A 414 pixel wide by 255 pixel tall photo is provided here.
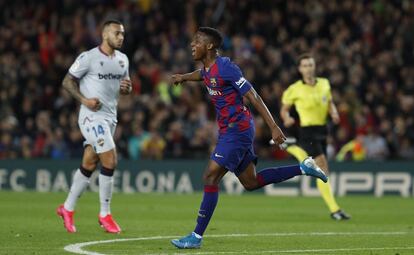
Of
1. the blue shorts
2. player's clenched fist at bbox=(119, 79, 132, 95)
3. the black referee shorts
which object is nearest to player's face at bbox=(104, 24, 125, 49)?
player's clenched fist at bbox=(119, 79, 132, 95)

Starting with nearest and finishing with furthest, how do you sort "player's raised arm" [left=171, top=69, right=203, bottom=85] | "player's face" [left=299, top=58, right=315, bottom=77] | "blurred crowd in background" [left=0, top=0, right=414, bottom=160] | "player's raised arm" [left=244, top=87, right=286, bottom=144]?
"player's raised arm" [left=244, top=87, right=286, bottom=144] < "player's raised arm" [left=171, top=69, right=203, bottom=85] < "player's face" [left=299, top=58, right=315, bottom=77] < "blurred crowd in background" [left=0, top=0, right=414, bottom=160]

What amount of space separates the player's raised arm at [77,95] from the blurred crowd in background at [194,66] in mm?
10869

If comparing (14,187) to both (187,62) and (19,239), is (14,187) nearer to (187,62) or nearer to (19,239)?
(187,62)

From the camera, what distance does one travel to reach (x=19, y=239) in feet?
38.5

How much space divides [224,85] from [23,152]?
1475cm

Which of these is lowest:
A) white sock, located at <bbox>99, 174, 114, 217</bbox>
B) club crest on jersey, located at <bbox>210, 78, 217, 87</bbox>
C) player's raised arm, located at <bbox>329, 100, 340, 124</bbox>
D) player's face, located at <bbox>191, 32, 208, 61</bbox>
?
white sock, located at <bbox>99, 174, 114, 217</bbox>

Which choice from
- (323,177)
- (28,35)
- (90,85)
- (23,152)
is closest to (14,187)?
(23,152)

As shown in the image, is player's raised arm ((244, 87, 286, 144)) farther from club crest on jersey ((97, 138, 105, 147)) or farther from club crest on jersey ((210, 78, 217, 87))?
club crest on jersey ((97, 138, 105, 147))

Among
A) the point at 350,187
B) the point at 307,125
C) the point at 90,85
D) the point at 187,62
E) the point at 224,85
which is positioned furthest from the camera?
the point at 187,62

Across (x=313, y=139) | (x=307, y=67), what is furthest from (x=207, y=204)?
(x=307, y=67)

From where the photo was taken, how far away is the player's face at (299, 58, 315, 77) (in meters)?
16.3

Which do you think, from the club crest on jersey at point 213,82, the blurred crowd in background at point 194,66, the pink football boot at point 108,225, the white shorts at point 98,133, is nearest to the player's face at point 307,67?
the white shorts at point 98,133

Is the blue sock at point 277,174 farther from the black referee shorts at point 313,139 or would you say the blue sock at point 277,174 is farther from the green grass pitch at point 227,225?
the black referee shorts at point 313,139

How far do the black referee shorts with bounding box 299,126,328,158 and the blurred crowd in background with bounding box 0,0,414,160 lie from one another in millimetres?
7000
